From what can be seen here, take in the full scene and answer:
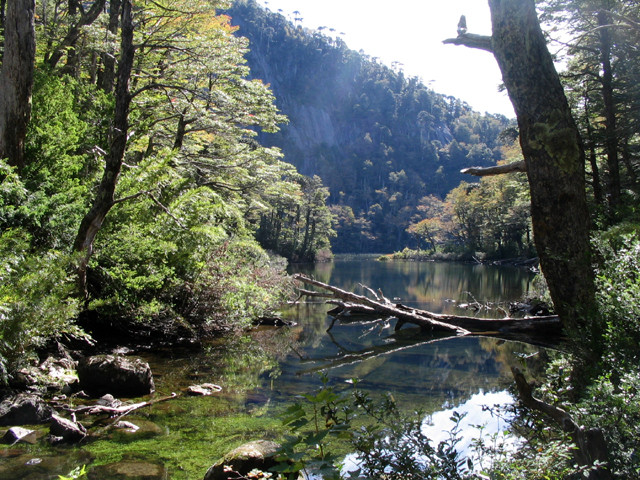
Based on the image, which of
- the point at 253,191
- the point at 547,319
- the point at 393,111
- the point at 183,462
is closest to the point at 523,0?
the point at 183,462

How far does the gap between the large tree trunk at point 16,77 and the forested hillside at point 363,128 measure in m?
138

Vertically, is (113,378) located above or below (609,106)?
below

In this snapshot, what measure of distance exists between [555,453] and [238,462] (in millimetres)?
2302

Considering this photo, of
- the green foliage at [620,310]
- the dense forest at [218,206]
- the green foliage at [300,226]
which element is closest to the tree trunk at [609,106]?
the dense forest at [218,206]

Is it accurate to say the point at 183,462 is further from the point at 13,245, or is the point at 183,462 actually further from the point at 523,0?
the point at 523,0

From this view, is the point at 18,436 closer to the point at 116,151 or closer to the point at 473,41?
the point at 116,151

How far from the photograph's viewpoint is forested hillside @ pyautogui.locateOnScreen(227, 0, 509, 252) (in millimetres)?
160250

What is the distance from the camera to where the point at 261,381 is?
23.3 feet

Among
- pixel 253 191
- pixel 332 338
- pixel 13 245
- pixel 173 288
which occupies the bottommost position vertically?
pixel 332 338

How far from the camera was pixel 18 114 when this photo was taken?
709cm

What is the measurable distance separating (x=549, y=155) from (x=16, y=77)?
24.5 feet

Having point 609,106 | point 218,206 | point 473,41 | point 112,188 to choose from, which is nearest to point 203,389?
point 112,188

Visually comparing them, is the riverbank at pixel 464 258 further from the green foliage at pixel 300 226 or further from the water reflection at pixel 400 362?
the water reflection at pixel 400 362

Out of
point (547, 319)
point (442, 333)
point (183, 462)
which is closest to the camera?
point (183, 462)
